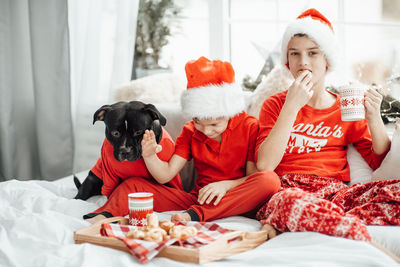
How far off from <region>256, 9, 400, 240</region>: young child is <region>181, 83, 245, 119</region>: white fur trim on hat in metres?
0.18

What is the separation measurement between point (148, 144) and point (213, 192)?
1.03ft

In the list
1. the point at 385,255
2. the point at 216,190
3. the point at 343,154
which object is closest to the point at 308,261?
the point at 385,255

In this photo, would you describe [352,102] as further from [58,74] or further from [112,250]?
[58,74]

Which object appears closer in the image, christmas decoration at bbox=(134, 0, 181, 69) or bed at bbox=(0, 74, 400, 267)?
bed at bbox=(0, 74, 400, 267)

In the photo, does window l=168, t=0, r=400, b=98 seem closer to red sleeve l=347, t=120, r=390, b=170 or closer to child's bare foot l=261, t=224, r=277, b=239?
red sleeve l=347, t=120, r=390, b=170

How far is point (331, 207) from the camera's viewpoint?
1.39m

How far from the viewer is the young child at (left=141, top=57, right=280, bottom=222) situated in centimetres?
163

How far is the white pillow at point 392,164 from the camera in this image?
1.65 metres

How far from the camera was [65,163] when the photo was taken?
3.03 meters

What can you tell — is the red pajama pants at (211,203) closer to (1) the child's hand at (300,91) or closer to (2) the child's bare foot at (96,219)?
(2) the child's bare foot at (96,219)

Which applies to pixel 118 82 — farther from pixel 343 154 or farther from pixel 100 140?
pixel 343 154

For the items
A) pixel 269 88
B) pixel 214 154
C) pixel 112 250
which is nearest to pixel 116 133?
pixel 214 154

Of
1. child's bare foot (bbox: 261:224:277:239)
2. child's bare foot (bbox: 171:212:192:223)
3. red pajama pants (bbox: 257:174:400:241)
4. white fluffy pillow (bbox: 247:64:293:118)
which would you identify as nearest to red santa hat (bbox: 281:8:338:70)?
white fluffy pillow (bbox: 247:64:293:118)

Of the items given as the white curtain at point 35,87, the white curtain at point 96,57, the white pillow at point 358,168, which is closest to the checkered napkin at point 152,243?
the white pillow at point 358,168
